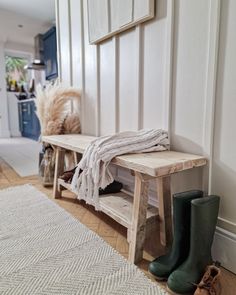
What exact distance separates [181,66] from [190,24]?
18 centimetres

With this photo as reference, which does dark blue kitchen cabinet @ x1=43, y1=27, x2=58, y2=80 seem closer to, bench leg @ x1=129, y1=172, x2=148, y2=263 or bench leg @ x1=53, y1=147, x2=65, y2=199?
bench leg @ x1=53, y1=147, x2=65, y2=199

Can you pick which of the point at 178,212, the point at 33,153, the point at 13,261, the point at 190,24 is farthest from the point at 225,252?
the point at 33,153

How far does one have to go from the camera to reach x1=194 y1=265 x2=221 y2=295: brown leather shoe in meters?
0.75

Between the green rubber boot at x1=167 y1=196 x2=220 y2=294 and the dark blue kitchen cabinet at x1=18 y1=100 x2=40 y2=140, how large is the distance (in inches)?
161

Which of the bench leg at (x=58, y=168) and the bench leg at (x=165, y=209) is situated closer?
the bench leg at (x=165, y=209)

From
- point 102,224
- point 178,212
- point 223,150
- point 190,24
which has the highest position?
point 190,24

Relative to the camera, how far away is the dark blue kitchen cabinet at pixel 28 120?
4.52 metres

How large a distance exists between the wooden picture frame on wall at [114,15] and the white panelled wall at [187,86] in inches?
1.8

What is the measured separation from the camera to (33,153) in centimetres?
331

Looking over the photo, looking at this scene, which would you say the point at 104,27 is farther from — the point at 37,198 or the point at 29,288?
the point at 29,288

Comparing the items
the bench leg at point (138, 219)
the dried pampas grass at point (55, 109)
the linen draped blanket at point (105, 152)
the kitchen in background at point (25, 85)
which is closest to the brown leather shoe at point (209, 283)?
the bench leg at point (138, 219)

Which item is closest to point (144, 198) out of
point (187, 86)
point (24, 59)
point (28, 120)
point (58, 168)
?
point (187, 86)

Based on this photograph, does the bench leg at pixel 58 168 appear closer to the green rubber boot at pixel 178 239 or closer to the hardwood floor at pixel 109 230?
the hardwood floor at pixel 109 230

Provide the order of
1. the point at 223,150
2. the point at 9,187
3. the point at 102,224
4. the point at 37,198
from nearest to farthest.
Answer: the point at 223,150 < the point at 102,224 < the point at 37,198 < the point at 9,187
